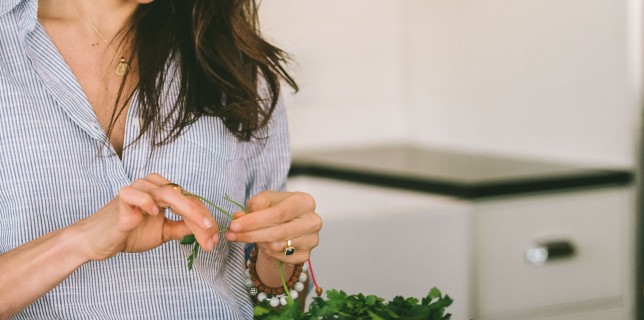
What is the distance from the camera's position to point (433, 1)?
108 inches

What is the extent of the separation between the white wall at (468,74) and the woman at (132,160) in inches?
42.2

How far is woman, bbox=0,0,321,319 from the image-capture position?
0.97 metres

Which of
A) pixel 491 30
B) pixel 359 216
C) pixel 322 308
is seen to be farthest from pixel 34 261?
pixel 491 30

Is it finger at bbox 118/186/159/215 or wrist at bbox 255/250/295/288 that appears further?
wrist at bbox 255/250/295/288

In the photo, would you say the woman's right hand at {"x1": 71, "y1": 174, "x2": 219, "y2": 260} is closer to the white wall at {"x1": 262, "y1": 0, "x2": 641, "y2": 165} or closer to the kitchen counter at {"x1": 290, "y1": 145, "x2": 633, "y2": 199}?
the kitchen counter at {"x1": 290, "y1": 145, "x2": 633, "y2": 199}

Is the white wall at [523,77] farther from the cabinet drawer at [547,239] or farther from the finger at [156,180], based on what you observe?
the finger at [156,180]

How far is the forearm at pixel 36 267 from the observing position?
0.95 m

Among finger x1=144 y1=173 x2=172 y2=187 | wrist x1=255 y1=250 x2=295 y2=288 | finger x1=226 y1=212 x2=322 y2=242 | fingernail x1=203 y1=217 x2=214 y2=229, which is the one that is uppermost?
finger x1=144 y1=173 x2=172 y2=187

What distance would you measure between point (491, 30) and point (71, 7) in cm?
151

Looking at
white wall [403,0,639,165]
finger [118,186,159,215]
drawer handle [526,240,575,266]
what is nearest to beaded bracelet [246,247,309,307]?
finger [118,186,159,215]

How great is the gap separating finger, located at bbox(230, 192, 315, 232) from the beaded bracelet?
0.64 feet

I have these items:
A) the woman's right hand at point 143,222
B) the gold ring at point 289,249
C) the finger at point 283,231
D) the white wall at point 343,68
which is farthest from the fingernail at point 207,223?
the white wall at point 343,68

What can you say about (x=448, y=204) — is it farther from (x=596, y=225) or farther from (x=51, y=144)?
(x=51, y=144)

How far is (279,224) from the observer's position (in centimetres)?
106
